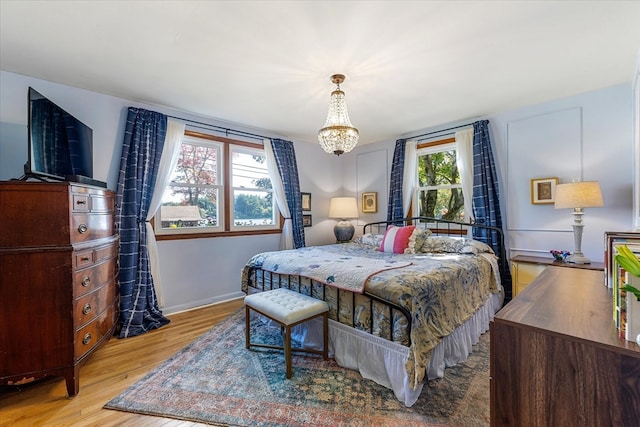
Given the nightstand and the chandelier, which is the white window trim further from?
the nightstand

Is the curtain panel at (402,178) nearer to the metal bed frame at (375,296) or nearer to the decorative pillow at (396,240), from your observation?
the metal bed frame at (375,296)

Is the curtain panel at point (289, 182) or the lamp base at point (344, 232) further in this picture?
the lamp base at point (344, 232)

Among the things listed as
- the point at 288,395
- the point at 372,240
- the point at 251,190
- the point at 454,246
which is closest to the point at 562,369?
the point at 288,395

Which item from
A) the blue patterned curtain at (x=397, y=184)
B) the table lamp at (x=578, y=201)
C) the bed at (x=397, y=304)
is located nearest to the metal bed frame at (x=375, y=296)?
the bed at (x=397, y=304)

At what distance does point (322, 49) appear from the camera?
2039mm

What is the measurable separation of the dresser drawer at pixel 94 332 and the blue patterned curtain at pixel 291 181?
95.0 inches

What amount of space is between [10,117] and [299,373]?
10.7ft

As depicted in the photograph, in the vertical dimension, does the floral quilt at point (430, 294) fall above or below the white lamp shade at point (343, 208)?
below

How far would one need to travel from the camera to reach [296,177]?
438 cm

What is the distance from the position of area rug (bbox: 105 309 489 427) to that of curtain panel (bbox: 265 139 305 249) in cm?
219

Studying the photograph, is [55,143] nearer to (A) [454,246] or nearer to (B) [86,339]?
(B) [86,339]

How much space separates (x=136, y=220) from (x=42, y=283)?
1.20 meters

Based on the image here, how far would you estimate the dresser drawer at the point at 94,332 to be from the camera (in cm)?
189

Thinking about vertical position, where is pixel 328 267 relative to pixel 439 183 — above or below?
below
